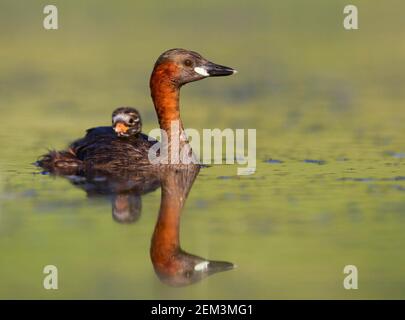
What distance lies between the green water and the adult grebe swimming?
55 cm

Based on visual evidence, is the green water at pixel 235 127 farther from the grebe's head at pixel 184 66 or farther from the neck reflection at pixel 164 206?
the grebe's head at pixel 184 66

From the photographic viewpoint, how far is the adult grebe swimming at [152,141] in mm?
12227

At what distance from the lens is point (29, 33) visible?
26.3 metres

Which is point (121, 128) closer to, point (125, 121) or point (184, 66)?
point (125, 121)

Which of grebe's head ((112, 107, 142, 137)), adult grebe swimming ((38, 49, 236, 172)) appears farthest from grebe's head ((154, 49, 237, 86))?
grebe's head ((112, 107, 142, 137))

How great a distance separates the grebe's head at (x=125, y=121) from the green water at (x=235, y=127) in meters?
1.12

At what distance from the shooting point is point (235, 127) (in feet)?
51.0

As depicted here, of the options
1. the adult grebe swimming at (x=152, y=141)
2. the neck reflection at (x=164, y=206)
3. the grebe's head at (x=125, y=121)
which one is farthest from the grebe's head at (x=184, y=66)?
the neck reflection at (x=164, y=206)

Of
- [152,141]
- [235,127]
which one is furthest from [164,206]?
[235,127]

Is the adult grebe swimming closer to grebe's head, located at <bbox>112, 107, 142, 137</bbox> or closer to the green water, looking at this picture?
grebe's head, located at <bbox>112, 107, 142, 137</bbox>

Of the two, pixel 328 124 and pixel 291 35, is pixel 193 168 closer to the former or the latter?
pixel 328 124

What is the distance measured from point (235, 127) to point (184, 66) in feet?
10.5

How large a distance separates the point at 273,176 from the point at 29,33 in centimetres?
1597
